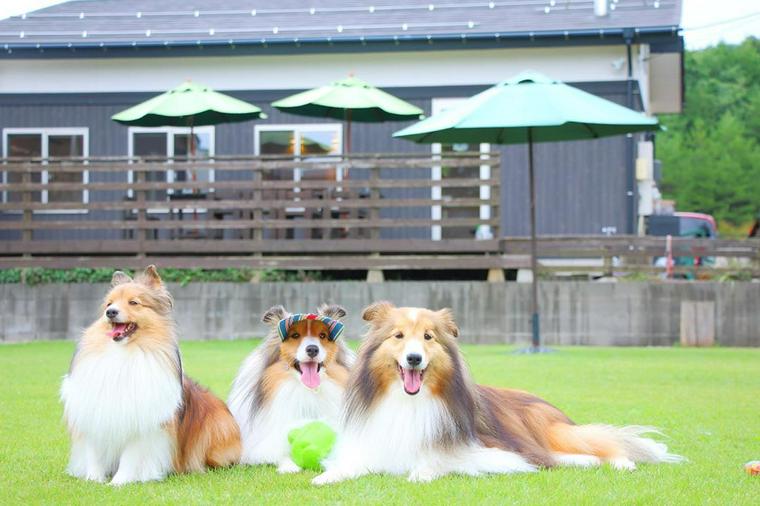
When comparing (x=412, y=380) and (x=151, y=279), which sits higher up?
(x=151, y=279)

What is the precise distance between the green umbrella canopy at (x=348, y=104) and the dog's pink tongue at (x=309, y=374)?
1069 centimetres

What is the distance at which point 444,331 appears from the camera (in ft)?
19.2

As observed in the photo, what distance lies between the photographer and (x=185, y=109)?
17.3m

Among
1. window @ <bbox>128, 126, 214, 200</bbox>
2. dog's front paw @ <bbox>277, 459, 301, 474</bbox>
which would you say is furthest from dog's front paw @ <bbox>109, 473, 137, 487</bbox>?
window @ <bbox>128, 126, 214, 200</bbox>

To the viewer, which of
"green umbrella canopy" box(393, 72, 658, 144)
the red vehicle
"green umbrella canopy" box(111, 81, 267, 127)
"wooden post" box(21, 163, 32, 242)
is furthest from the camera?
the red vehicle

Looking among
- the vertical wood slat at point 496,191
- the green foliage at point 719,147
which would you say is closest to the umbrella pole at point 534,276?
the vertical wood slat at point 496,191

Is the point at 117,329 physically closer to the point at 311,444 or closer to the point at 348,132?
the point at 311,444

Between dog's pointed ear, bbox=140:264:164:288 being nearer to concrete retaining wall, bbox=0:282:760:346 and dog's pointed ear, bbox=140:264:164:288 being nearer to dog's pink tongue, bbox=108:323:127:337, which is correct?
dog's pink tongue, bbox=108:323:127:337

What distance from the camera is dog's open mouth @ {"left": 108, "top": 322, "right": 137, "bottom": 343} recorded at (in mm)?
5922

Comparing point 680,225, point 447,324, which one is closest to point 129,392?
point 447,324

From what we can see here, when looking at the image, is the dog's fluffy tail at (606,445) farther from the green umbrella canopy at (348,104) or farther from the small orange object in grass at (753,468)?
the green umbrella canopy at (348,104)

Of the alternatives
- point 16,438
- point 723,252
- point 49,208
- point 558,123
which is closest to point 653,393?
point 558,123

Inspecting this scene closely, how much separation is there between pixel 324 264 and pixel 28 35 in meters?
8.50

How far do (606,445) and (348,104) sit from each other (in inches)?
444
